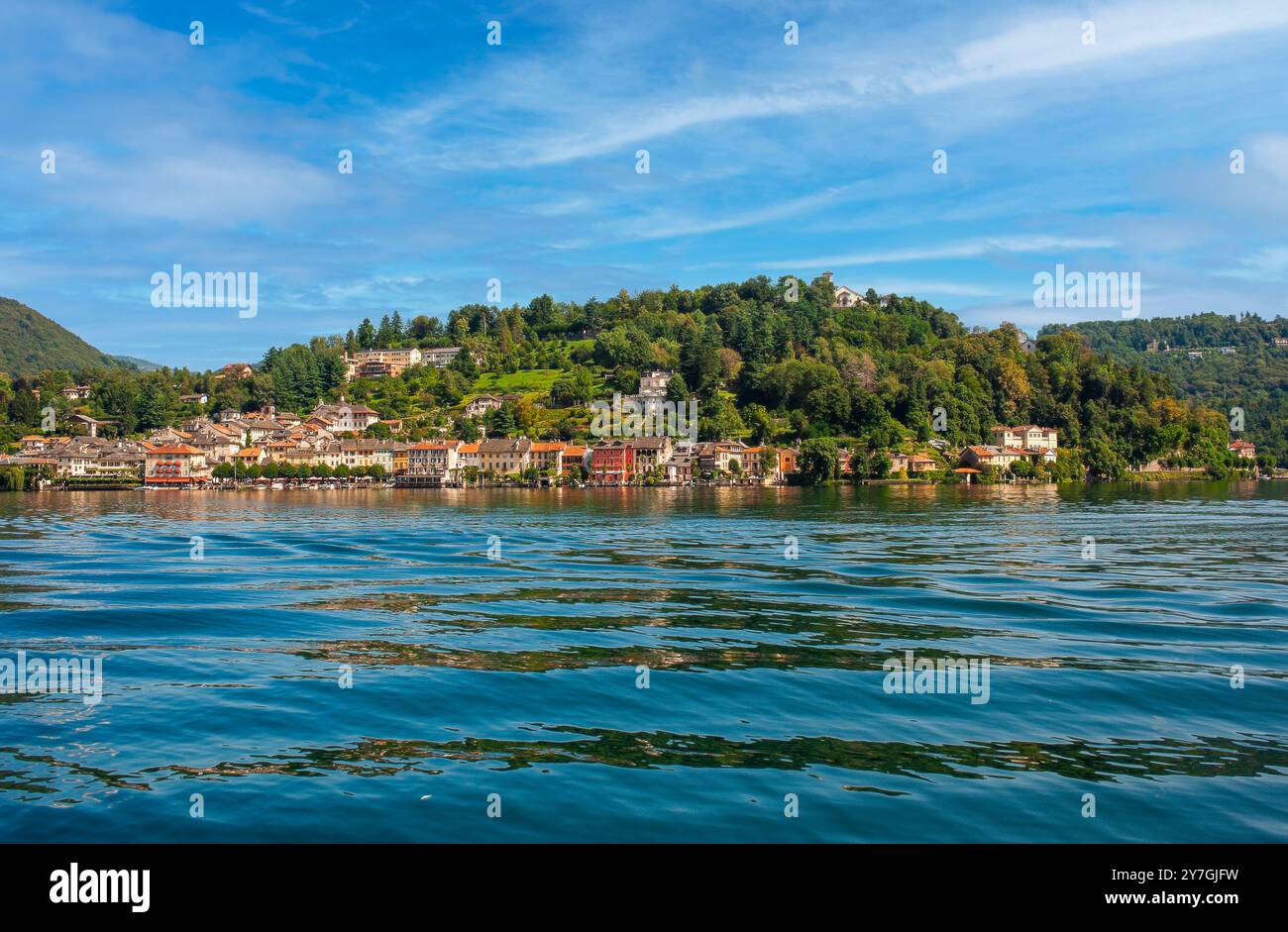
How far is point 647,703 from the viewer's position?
1338 cm

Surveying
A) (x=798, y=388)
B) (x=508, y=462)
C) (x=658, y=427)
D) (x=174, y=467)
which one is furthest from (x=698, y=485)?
(x=174, y=467)

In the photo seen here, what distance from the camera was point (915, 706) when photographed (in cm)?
1322

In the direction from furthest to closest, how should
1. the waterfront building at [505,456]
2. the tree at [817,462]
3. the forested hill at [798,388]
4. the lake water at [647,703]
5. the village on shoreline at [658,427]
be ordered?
the forested hill at [798,388] → the waterfront building at [505,456] → the village on shoreline at [658,427] → the tree at [817,462] → the lake water at [647,703]

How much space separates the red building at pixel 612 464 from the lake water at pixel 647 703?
3681 inches

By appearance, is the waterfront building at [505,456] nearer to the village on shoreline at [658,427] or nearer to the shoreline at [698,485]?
the village on shoreline at [658,427]

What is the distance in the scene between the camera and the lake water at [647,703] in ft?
30.9

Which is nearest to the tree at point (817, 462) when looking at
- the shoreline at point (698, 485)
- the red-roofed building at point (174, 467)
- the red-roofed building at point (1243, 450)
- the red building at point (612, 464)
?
the shoreline at point (698, 485)

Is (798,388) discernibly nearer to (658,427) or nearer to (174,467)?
(658,427)

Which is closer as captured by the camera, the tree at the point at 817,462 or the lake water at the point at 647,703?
the lake water at the point at 647,703

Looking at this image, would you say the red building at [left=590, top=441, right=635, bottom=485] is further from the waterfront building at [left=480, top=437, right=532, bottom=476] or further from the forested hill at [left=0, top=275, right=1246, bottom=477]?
the forested hill at [left=0, top=275, right=1246, bottom=477]

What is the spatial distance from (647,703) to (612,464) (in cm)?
11238

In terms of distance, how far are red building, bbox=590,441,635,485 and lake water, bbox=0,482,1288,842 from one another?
93.5 meters

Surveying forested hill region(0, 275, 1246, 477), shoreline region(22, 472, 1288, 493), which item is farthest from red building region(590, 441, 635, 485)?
forested hill region(0, 275, 1246, 477)
